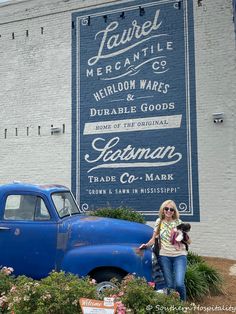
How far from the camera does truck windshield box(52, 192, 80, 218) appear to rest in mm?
6711

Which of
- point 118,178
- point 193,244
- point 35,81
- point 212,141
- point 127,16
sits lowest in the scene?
point 193,244

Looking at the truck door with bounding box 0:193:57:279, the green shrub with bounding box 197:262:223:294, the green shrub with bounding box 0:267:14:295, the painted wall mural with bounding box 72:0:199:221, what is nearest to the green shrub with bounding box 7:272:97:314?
the green shrub with bounding box 0:267:14:295

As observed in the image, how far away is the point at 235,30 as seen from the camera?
1070cm

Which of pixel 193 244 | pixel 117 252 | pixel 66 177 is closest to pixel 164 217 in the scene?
pixel 117 252

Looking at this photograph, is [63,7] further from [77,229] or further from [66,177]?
[77,229]

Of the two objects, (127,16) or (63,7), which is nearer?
(127,16)

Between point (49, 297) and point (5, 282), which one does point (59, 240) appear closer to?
point (5, 282)

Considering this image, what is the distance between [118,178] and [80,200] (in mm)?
1376

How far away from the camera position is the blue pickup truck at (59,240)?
5969 mm

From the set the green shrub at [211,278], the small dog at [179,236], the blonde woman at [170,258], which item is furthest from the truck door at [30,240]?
the green shrub at [211,278]

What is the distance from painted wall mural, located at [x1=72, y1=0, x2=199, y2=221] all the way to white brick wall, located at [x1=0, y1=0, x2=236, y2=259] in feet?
0.97

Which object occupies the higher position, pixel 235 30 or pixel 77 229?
pixel 235 30

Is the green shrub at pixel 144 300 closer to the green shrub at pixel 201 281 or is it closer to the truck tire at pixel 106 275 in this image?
the truck tire at pixel 106 275

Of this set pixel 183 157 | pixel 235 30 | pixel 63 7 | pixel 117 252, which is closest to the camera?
pixel 117 252
